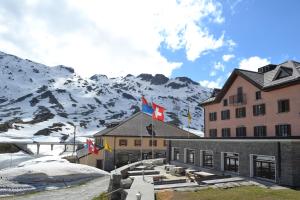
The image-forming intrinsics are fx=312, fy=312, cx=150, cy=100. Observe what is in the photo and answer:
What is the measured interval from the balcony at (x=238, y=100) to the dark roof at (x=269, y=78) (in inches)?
86.4

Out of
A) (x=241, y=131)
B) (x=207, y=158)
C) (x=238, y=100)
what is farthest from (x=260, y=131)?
(x=207, y=158)

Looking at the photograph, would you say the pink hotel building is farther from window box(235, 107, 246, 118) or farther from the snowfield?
the snowfield

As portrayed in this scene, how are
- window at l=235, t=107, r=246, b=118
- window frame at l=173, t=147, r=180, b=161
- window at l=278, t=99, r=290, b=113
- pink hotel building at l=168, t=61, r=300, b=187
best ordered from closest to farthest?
pink hotel building at l=168, t=61, r=300, b=187 < window at l=278, t=99, r=290, b=113 < window at l=235, t=107, r=246, b=118 < window frame at l=173, t=147, r=180, b=161

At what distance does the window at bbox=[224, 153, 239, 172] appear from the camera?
33688 millimetres

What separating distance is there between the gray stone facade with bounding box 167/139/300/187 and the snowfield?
14.7 m

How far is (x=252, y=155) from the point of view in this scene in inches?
1224

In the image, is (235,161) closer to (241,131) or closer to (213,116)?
(241,131)

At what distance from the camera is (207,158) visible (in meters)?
40.2

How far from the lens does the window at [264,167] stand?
2869 cm

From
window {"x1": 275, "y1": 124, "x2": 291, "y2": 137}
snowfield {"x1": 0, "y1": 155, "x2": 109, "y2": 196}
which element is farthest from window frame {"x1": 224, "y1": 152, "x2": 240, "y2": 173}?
snowfield {"x1": 0, "y1": 155, "x2": 109, "y2": 196}

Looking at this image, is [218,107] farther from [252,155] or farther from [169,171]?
[252,155]

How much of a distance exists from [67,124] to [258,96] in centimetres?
14681

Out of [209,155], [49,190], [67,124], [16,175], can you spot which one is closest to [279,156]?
[209,155]

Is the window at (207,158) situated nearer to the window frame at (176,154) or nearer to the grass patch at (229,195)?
the window frame at (176,154)
